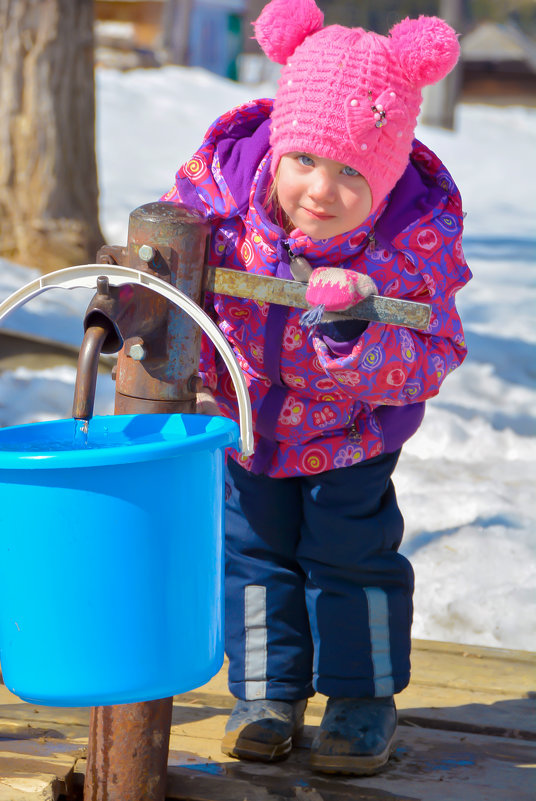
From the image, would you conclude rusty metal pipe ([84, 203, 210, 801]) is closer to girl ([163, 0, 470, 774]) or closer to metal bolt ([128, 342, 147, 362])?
metal bolt ([128, 342, 147, 362])

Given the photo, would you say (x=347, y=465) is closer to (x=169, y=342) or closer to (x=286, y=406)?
(x=286, y=406)

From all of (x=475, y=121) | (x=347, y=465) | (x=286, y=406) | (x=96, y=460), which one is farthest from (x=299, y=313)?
(x=475, y=121)

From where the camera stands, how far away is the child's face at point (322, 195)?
1635mm

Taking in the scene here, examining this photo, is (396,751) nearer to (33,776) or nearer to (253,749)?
(253,749)

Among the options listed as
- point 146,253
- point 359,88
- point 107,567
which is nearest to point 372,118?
point 359,88

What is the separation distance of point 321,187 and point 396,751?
1156 mm

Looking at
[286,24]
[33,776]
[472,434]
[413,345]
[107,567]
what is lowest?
[472,434]

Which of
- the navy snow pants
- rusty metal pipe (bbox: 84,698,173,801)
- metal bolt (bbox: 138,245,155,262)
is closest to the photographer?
metal bolt (bbox: 138,245,155,262)

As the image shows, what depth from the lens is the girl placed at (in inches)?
65.1

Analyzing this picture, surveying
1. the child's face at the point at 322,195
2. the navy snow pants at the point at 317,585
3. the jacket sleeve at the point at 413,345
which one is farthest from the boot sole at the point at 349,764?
the child's face at the point at 322,195

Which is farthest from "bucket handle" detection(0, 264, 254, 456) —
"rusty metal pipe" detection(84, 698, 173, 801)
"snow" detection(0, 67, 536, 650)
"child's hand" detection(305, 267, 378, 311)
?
"snow" detection(0, 67, 536, 650)

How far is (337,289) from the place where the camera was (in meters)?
1.45

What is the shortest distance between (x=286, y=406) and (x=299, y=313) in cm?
20

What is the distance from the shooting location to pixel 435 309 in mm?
1789
